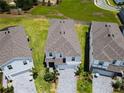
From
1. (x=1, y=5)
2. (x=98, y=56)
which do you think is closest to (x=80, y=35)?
(x=98, y=56)

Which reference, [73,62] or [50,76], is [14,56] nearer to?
[50,76]

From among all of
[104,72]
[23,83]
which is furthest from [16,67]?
[104,72]

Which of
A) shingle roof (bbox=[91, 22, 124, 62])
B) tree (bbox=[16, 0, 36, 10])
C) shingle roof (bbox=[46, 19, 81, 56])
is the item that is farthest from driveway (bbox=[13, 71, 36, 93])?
tree (bbox=[16, 0, 36, 10])

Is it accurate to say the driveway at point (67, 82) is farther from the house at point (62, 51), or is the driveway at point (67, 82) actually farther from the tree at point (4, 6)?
the tree at point (4, 6)

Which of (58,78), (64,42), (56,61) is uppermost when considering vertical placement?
(64,42)

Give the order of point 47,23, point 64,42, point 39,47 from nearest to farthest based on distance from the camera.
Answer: point 64,42
point 39,47
point 47,23

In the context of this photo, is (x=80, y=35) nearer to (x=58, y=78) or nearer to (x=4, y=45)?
(x=58, y=78)

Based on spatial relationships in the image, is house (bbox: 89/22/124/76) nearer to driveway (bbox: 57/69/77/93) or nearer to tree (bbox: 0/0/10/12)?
driveway (bbox: 57/69/77/93)
